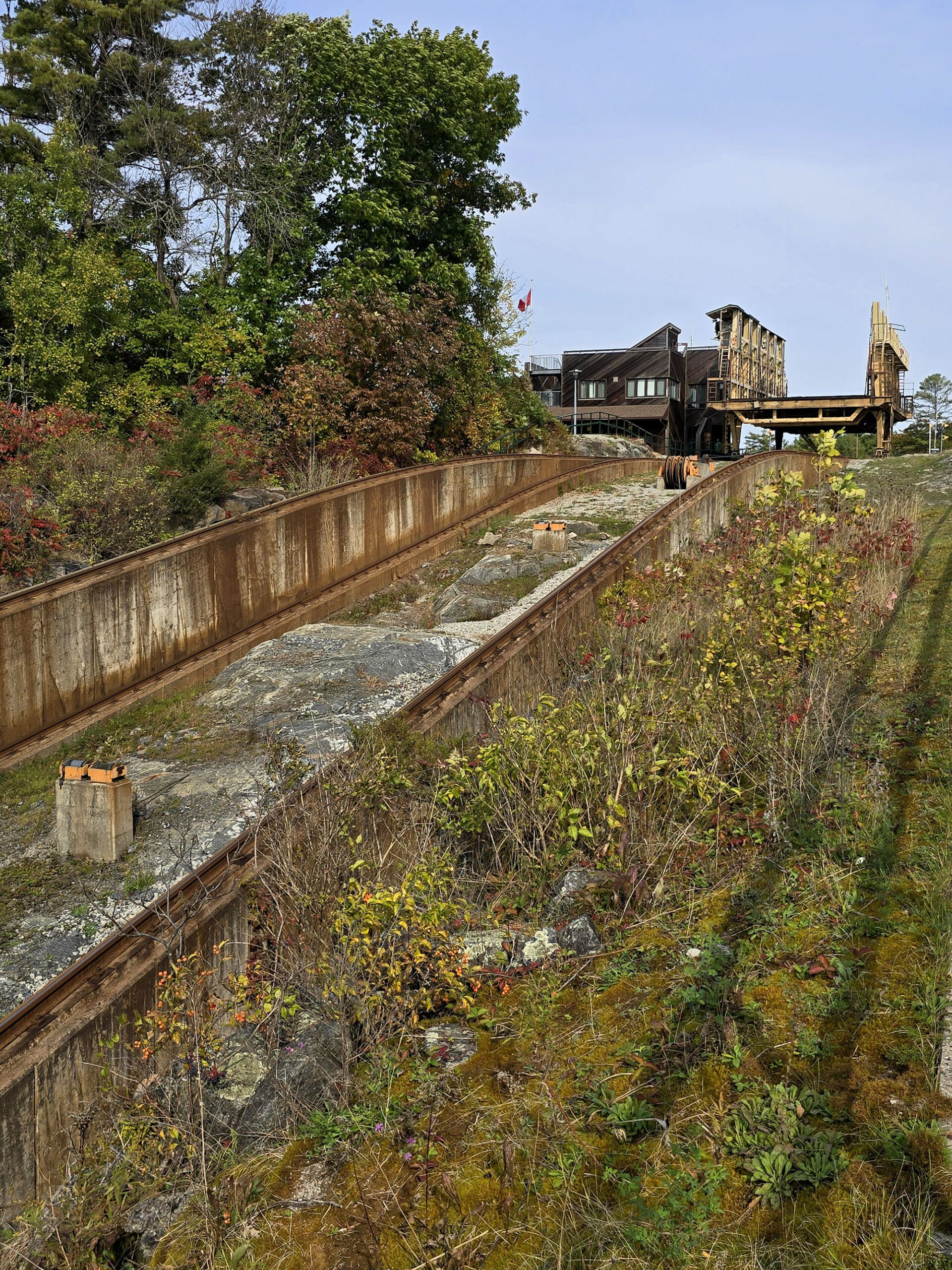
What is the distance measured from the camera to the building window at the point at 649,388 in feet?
165

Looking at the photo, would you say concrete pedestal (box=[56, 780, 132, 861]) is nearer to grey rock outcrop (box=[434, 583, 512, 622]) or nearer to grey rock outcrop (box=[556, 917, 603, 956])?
grey rock outcrop (box=[556, 917, 603, 956])

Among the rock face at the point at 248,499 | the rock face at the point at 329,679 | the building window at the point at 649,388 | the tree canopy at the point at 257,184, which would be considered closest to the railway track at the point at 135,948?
the rock face at the point at 329,679

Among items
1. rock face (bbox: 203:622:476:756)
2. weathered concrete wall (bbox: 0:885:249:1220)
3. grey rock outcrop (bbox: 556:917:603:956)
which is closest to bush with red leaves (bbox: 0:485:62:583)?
rock face (bbox: 203:622:476:756)

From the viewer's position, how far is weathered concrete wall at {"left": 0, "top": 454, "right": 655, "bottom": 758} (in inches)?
353

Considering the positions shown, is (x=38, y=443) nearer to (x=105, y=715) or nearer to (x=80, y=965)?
(x=105, y=715)

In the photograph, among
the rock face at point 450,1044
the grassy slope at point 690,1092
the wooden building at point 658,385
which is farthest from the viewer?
the wooden building at point 658,385

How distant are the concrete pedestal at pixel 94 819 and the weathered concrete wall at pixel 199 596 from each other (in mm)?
1956

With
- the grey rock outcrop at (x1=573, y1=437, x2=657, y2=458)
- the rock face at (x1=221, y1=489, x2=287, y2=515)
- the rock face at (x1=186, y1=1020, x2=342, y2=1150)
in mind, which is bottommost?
the rock face at (x1=186, y1=1020, x2=342, y2=1150)

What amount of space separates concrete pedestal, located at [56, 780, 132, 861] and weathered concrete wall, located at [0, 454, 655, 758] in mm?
1956

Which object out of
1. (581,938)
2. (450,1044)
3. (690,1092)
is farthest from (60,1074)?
(690,1092)

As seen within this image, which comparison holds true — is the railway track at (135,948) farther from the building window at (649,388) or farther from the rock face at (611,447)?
the building window at (649,388)

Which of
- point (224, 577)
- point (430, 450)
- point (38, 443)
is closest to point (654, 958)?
point (224, 577)

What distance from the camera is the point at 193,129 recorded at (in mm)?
22484

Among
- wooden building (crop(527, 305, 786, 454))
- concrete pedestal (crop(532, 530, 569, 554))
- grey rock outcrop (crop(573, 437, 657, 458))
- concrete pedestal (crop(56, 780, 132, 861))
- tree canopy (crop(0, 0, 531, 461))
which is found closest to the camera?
concrete pedestal (crop(56, 780, 132, 861))
